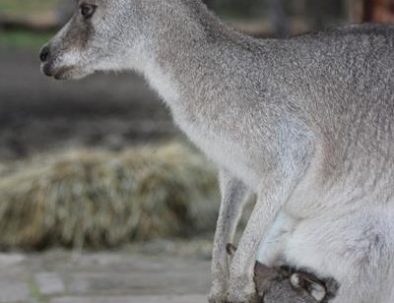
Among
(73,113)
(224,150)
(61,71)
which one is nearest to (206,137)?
(224,150)

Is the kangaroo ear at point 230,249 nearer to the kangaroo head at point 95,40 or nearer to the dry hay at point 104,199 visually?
the kangaroo head at point 95,40

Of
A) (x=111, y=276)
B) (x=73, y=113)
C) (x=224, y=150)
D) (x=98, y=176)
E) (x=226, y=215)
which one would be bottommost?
(x=73, y=113)

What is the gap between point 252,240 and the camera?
3918 mm

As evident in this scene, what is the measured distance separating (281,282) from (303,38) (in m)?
0.87

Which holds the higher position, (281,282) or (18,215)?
(281,282)

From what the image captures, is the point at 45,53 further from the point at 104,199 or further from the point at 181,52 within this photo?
the point at 104,199

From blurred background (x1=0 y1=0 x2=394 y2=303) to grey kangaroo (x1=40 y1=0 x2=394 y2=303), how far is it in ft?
4.23

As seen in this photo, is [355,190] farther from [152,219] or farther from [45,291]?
[152,219]

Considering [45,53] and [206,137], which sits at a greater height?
[45,53]

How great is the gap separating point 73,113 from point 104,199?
3120mm

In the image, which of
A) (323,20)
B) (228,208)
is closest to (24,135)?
(228,208)

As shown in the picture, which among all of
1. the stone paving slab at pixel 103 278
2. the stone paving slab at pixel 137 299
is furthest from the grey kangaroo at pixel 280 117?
the stone paving slab at pixel 103 278

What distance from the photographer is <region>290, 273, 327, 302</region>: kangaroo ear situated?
3992 millimetres

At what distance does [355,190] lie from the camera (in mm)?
3986
